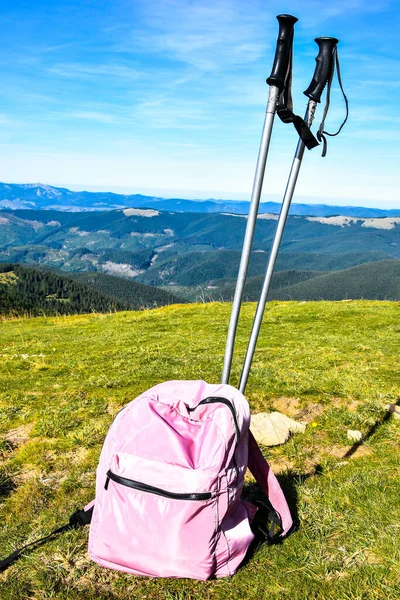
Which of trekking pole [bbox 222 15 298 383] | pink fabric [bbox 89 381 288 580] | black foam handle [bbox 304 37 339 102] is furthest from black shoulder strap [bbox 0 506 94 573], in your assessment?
black foam handle [bbox 304 37 339 102]

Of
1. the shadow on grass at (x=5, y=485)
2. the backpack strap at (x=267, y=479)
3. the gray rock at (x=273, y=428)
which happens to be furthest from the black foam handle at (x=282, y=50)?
the shadow on grass at (x=5, y=485)

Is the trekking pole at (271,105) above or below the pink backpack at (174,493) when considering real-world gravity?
above

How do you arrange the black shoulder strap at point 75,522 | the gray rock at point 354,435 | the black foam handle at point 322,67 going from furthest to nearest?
the gray rock at point 354,435, the black shoulder strap at point 75,522, the black foam handle at point 322,67

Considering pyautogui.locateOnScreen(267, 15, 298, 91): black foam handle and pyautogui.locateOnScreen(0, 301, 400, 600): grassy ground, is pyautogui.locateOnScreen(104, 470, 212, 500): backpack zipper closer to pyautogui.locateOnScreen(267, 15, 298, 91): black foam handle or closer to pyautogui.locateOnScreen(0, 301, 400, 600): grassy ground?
pyautogui.locateOnScreen(0, 301, 400, 600): grassy ground

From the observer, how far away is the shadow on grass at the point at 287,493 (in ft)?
13.5

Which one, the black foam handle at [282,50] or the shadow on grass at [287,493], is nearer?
the black foam handle at [282,50]

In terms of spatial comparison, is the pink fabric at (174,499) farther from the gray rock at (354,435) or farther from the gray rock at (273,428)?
the gray rock at (354,435)

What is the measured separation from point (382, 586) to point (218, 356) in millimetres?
8295

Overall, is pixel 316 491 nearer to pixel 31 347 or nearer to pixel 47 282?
pixel 31 347

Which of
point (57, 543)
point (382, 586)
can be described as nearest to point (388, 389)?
point (382, 586)

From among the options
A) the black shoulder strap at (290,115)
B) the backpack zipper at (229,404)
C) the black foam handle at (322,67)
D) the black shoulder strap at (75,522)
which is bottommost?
the black shoulder strap at (75,522)

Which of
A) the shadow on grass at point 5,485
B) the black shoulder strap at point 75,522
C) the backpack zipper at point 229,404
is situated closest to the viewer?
the backpack zipper at point 229,404

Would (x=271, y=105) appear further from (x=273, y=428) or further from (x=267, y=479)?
(x=273, y=428)

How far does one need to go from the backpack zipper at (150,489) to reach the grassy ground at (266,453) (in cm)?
76
